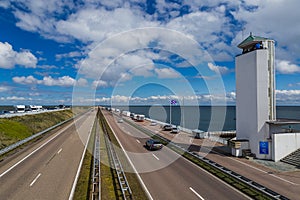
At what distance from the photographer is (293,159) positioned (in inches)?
902

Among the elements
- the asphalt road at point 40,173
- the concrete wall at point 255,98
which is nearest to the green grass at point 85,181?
the asphalt road at point 40,173

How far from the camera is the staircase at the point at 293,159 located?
2220 cm

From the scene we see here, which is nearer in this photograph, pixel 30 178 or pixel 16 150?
pixel 30 178

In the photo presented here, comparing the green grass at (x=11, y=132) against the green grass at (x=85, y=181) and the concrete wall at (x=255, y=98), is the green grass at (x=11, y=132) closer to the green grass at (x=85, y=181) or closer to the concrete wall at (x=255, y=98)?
the green grass at (x=85, y=181)

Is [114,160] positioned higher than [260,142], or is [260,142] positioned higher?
[260,142]

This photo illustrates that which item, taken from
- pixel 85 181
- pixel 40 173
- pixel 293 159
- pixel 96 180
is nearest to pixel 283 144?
pixel 293 159

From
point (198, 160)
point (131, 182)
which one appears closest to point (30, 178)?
point (131, 182)

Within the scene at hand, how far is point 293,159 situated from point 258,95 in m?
7.16

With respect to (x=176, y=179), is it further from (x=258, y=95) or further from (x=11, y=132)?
(x=11, y=132)

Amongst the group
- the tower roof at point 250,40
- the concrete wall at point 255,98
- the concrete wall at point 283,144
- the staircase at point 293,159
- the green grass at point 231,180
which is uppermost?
the tower roof at point 250,40

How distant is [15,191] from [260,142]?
22442 millimetres

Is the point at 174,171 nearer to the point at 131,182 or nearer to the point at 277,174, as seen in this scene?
the point at 131,182

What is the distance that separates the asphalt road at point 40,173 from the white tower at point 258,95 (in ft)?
59.5

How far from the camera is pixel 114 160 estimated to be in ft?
71.9
